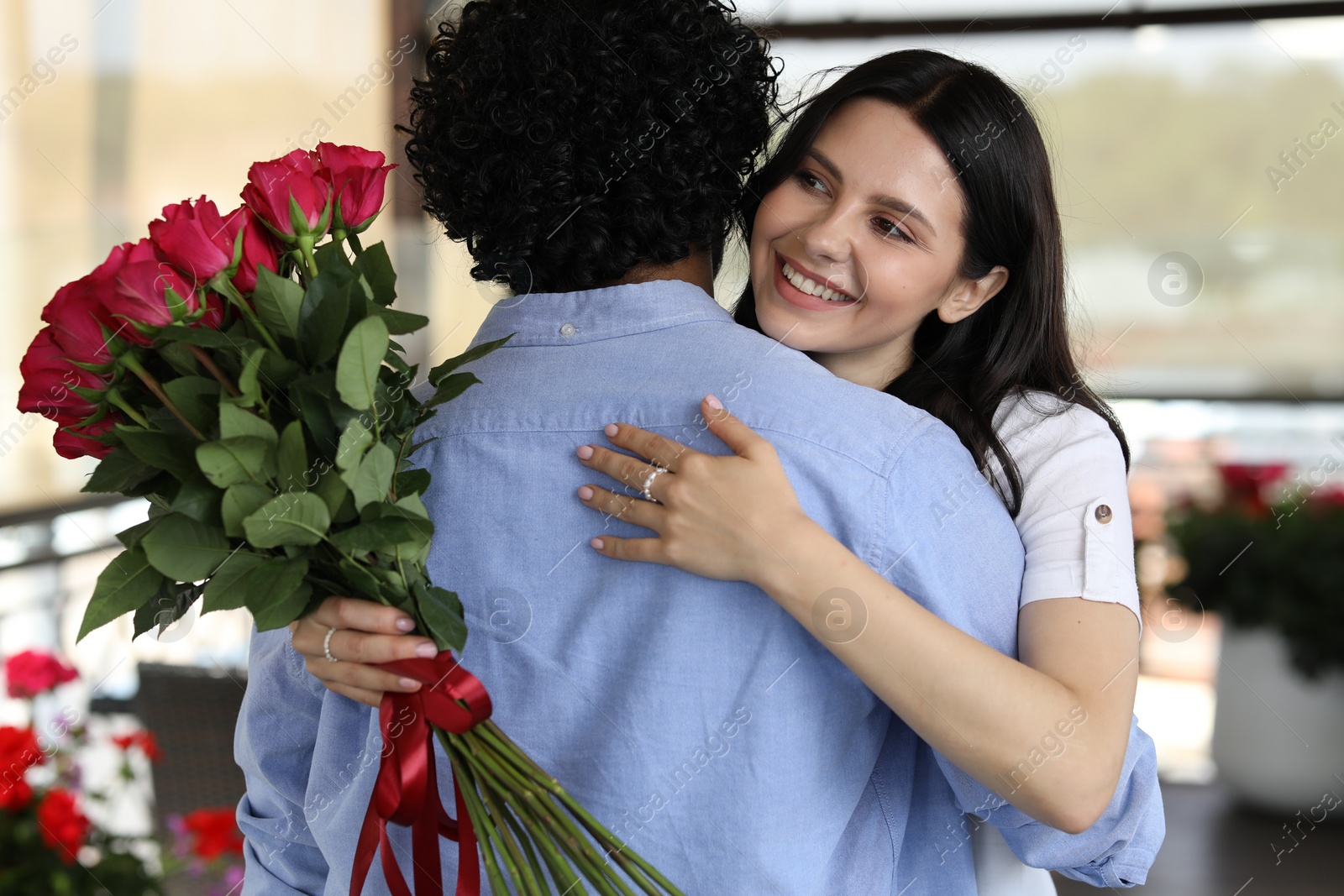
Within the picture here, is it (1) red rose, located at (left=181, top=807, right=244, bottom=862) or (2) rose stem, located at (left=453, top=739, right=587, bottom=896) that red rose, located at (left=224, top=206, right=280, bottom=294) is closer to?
(2) rose stem, located at (left=453, top=739, right=587, bottom=896)

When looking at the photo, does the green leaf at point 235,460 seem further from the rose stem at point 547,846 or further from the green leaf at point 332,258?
the rose stem at point 547,846

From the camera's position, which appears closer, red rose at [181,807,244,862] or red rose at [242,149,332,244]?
red rose at [242,149,332,244]

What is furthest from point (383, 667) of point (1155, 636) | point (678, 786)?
point (1155, 636)

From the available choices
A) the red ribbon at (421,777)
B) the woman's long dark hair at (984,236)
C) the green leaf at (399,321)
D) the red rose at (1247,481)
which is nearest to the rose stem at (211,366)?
the green leaf at (399,321)

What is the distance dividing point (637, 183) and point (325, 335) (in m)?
0.26

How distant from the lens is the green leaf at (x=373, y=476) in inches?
29.1

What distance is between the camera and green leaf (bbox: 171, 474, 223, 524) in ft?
2.37

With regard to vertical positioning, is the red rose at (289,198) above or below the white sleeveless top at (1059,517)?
above

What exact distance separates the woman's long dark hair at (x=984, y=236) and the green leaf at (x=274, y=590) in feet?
2.11

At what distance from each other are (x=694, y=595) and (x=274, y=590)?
11.1 inches

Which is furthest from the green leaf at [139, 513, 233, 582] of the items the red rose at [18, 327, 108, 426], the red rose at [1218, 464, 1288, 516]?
the red rose at [1218, 464, 1288, 516]

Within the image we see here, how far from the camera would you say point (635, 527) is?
2.71 feet

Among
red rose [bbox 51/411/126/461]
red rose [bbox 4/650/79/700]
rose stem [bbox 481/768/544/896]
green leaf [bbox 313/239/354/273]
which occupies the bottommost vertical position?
red rose [bbox 4/650/79/700]

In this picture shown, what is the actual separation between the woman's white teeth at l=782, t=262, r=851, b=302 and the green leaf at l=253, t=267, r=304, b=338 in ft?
2.00
